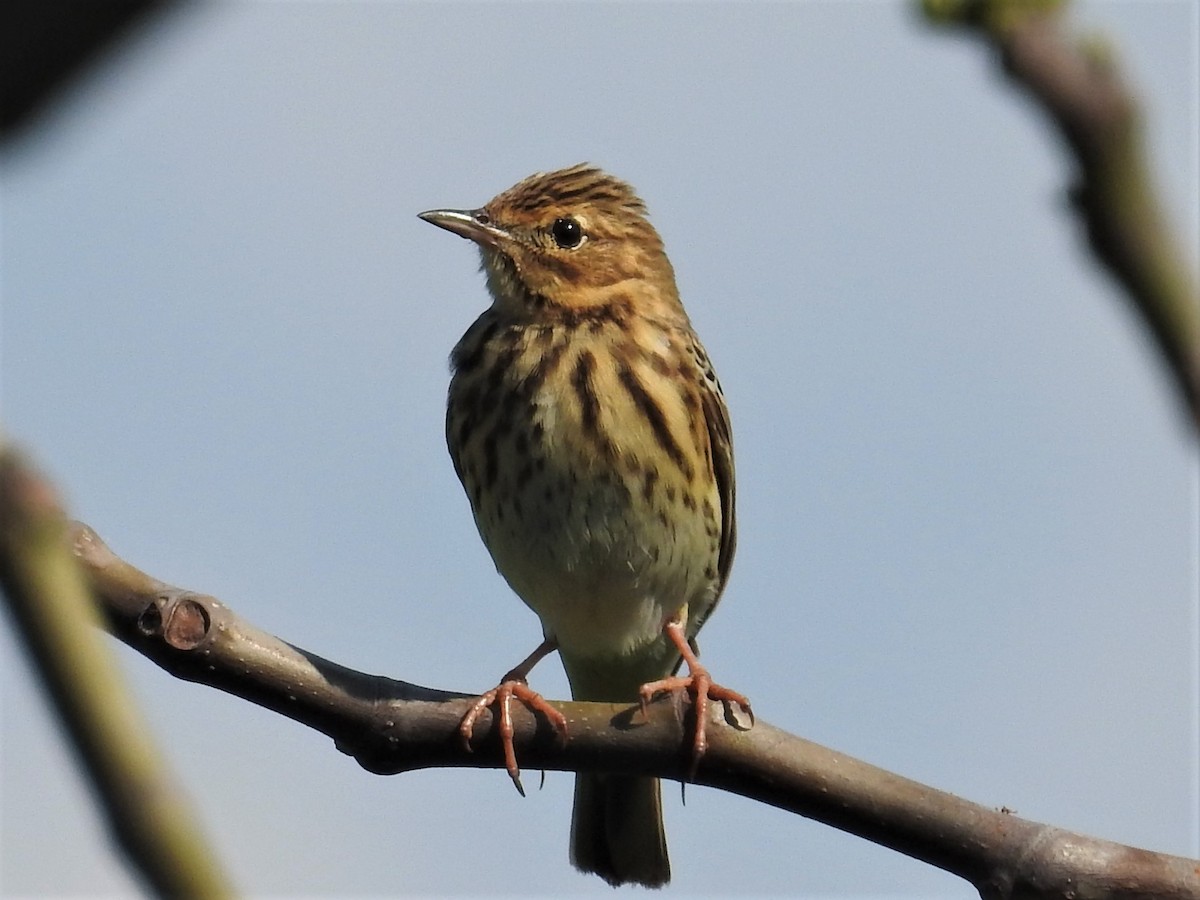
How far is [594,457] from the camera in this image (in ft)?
24.3

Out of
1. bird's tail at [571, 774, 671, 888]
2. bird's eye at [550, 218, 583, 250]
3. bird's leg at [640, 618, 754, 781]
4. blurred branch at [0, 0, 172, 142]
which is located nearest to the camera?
blurred branch at [0, 0, 172, 142]

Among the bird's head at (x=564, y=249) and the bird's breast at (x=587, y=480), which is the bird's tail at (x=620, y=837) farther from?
the bird's head at (x=564, y=249)

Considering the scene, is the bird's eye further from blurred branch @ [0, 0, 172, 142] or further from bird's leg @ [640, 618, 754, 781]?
blurred branch @ [0, 0, 172, 142]

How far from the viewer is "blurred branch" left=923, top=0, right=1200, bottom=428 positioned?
113 cm

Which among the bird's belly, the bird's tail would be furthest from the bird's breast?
the bird's tail

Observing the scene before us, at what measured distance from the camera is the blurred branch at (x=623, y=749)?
436 centimetres

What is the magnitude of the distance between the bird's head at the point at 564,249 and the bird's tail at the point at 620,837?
96.9 inches

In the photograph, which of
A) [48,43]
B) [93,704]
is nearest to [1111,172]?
[48,43]

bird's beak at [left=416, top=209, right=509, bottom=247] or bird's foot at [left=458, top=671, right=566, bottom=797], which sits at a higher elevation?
bird's beak at [left=416, top=209, right=509, bottom=247]

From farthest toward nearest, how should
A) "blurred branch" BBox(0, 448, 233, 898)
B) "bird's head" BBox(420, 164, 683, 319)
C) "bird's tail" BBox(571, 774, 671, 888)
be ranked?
"bird's head" BBox(420, 164, 683, 319), "bird's tail" BBox(571, 774, 671, 888), "blurred branch" BBox(0, 448, 233, 898)

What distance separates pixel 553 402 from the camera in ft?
24.7

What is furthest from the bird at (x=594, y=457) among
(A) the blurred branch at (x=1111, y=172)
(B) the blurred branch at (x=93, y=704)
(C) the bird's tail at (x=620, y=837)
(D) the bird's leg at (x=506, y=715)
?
(A) the blurred branch at (x=1111, y=172)

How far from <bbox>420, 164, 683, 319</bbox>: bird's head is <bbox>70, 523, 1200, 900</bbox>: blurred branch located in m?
3.47

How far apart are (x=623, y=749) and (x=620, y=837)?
9.30 feet
